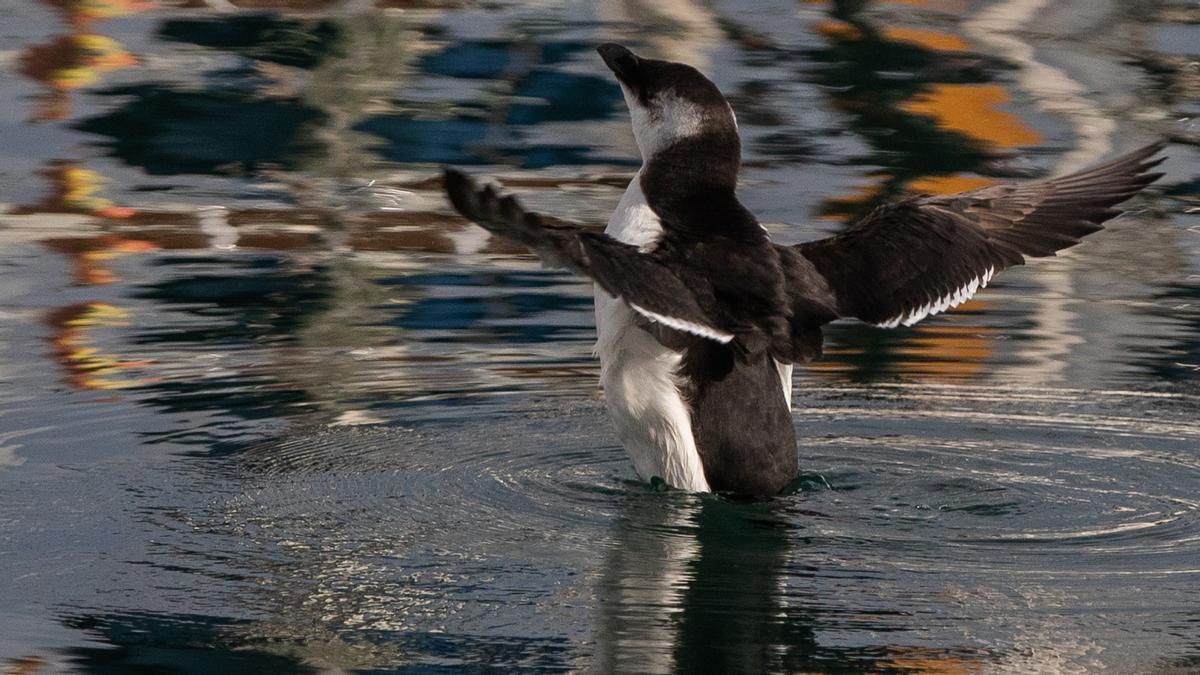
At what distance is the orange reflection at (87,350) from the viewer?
735cm

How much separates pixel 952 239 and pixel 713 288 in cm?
115

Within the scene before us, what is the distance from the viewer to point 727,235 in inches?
243

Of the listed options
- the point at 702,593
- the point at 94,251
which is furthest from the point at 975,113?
the point at 702,593

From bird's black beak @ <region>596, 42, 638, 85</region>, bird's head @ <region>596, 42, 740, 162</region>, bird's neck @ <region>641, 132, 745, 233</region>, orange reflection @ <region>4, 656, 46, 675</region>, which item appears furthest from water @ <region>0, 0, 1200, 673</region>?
bird's black beak @ <region>596, 42, 638, 85</region>

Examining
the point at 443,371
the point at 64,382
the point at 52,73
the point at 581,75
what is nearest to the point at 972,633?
the point at 443,371

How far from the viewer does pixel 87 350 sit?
306 inches

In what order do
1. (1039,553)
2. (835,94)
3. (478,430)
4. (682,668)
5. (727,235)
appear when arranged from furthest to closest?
(835,94) < (478,430) < (727,235) < (1039,553) < (682,668)

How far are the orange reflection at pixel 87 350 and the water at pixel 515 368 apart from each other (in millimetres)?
23

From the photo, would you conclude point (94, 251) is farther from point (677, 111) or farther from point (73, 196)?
point (677, 111)

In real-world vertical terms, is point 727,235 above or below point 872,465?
above

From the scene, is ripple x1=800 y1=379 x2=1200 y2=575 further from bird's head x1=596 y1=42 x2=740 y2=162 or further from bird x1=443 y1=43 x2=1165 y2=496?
bird's head x1=596 y1=42 x2=740 y2=162

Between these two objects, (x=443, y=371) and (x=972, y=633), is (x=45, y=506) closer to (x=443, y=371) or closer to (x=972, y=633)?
(x=443, y=371)

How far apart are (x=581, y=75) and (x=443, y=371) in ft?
17.1

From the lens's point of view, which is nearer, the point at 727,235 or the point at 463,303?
the point at 727,235
